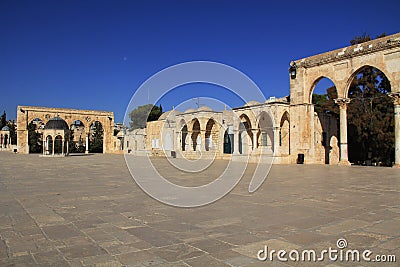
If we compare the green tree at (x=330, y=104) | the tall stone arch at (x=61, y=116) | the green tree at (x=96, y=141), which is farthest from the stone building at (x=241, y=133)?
the green tree at (x=96, y=141)

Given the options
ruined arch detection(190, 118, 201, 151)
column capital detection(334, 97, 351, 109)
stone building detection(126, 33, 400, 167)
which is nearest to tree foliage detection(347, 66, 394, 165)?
stone building detection(126, 33, 400, 167)

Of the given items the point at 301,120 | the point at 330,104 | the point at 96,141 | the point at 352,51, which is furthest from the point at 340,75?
the point at 96,141

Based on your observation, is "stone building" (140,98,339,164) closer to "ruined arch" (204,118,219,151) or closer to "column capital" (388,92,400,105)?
"ruined arch" (204,118,219,151)

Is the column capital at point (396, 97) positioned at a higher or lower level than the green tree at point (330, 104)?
lower

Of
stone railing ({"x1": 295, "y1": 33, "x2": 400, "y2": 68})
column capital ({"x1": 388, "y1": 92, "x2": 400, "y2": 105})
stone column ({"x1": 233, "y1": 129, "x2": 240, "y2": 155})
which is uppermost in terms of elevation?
stone railing ({"x1": 295, "y1": 33, "x2": 400, "y2": 68})

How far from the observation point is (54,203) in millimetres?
5988

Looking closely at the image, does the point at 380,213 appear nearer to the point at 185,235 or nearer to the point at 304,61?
the point at 185,235

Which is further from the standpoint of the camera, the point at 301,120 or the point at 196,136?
the point at 196,136

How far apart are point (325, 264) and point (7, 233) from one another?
3646 mm

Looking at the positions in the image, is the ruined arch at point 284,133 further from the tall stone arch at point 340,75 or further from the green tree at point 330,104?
Answer: the tall stone arch at point 340,75

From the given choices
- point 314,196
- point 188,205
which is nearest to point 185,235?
point 188,205

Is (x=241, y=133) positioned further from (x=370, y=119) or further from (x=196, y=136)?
(x=370, y=119)

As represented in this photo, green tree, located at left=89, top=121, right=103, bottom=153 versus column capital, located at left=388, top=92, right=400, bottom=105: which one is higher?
column capital, located at left=388, top=92, right=400, bottom=105

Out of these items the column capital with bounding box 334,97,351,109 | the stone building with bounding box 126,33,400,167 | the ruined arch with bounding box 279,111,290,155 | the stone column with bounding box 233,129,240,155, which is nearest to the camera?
the stone building with bounding box 126,33,400,167
